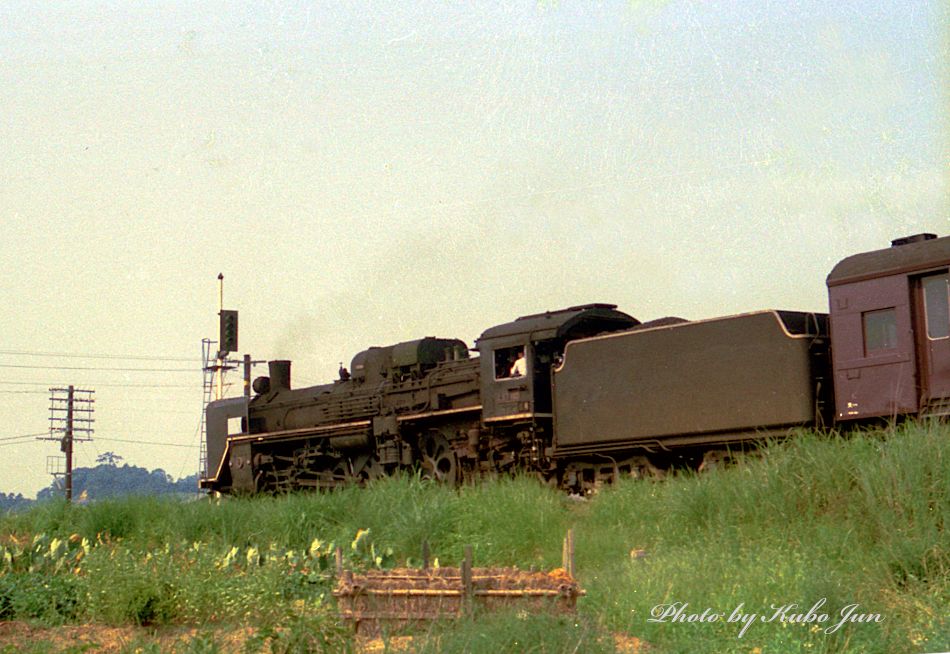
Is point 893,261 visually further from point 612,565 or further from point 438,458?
point 438,458

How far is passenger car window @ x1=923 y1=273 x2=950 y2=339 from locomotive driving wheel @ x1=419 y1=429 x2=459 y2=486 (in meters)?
8.63

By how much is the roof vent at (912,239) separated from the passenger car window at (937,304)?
0.72m

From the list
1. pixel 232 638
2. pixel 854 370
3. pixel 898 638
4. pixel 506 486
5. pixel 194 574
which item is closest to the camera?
pixel 898 638

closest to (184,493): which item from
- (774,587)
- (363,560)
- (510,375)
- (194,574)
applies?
(510,375)

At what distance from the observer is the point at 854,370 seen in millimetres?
13719

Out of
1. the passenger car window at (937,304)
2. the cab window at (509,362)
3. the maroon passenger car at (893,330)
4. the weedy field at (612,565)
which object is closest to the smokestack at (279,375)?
the cab window at (509,362)

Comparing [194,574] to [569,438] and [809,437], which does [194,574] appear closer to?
[809,437]

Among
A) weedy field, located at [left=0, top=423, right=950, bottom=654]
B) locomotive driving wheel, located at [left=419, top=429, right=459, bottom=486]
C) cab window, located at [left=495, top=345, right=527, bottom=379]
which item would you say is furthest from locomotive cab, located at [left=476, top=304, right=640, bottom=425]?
weedy field, located at [left=0, top=423, right=950, bottom=654]

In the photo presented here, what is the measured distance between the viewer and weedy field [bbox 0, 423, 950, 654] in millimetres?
7965

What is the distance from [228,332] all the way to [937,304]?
70.9 feet

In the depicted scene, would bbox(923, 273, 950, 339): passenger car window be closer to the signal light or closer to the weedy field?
the weedy field

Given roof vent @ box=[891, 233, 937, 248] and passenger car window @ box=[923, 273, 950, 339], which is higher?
roof vent @ box=[891, 233, 937, 248]

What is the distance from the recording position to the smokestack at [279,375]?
2502 centimetres

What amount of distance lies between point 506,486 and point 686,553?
4.81m
